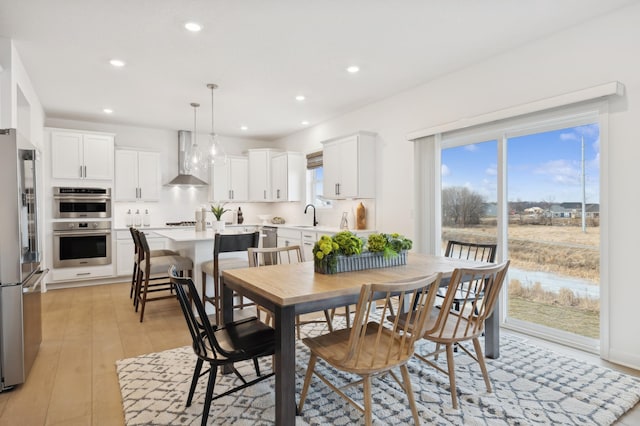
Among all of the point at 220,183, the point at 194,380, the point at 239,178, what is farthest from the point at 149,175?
the point at 194,380

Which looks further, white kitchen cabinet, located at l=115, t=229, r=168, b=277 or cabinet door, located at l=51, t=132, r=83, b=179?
white kitchen cabinet, located at l=115, t=229, r=168, b=277

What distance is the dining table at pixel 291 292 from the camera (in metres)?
1.83

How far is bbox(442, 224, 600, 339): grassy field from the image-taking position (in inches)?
123

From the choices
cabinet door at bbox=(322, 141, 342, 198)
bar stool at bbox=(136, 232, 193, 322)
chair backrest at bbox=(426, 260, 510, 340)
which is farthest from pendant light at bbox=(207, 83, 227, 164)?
chair backrest at bbox=(426, 260, 510, 340)

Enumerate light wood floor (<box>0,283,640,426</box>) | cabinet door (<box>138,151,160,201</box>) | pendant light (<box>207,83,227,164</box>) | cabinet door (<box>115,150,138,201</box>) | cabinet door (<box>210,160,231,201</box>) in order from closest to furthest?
light wood floor (<box>0,283,640,426</box>) → pendant light (<box>207,83,227,164</box>) → cabinet door (<box>115,150,138,201</box>) → cabinet door (<box>138,151,160,201</box>) → cabinet door (<box>210,160,231,201</box>)

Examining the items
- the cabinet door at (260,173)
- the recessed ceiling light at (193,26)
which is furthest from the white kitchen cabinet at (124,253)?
the recessed ceiling light at (193,26)

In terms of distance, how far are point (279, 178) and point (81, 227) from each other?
327 cm

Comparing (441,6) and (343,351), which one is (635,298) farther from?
(441,6)

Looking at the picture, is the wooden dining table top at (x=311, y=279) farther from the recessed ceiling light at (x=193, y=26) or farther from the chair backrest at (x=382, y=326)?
the recessed ceiling light at (x=193, y=26)

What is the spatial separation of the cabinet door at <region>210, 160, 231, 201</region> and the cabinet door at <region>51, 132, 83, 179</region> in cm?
213

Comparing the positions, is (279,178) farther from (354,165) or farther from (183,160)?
(354,165)

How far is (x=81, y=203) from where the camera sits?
5.58 m

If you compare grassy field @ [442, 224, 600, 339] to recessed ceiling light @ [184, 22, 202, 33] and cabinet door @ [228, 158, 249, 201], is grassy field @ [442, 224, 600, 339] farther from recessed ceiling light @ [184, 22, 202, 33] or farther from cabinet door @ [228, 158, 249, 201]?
cabinet door @ [228, 158, 249, 201]

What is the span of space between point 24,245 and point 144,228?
368 cm
